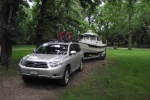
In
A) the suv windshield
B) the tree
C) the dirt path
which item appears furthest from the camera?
the tree

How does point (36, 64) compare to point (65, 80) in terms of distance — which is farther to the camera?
point (65, 80)

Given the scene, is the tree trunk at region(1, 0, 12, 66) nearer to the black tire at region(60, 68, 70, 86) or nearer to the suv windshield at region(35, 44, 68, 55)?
the suv windshield at region(35, 44, 68, 55)

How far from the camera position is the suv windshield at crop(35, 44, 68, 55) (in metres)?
8.68

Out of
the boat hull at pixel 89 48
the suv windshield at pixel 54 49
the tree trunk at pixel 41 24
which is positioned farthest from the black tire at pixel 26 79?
the boat hull at pixel 89 48

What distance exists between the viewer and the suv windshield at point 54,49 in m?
8.68

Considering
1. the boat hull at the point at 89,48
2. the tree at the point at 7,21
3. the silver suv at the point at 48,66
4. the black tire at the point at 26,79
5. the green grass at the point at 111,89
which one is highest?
the tree at the point at 7,21

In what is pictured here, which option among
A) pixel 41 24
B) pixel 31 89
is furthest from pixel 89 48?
pixel 31 89

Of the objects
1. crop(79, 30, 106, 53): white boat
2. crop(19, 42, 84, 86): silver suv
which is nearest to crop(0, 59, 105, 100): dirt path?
crop(19, 42, 84, 86): silver suv

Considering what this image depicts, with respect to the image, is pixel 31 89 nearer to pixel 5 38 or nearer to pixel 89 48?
pixel 5 38

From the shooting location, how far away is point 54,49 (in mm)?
8859

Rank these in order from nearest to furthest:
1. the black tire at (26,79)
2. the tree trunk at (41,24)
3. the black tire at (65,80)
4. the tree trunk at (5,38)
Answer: the black tire at (65,80) → the black tire at (26,79) → the tree trunk at (5,38) → the tree trunk at (41,24)

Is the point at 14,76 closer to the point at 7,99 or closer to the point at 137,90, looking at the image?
the point at 7,99

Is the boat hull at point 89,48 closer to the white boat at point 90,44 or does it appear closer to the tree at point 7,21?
the white boat at point 90,44

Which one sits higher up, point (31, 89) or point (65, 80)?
point (65, 80)
